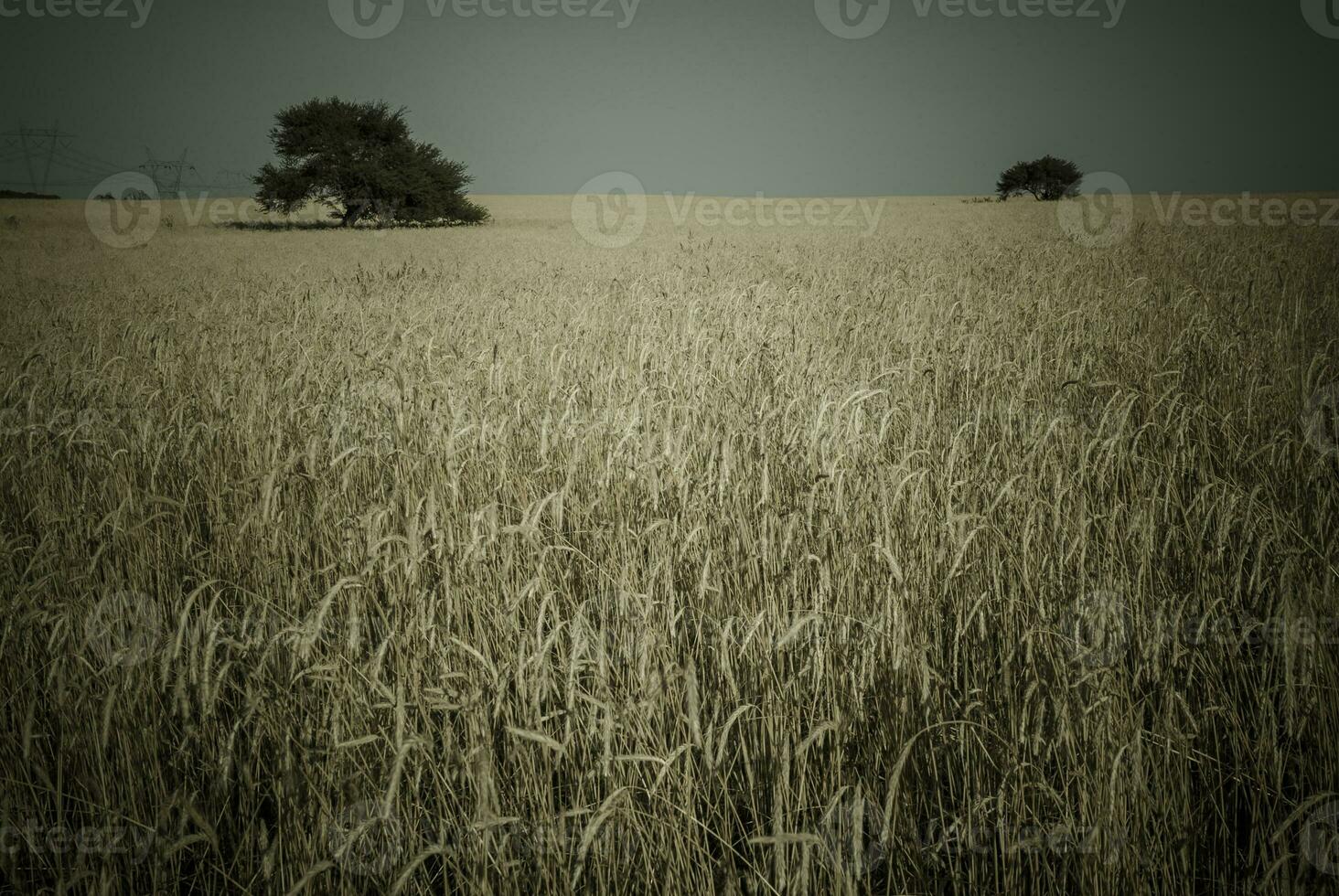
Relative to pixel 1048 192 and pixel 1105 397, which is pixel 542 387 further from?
pixel 1048 192

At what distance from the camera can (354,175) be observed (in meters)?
33.5

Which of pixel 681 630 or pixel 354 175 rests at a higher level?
pixel 354 175

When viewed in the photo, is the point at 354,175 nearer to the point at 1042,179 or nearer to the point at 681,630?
the point at 681,630

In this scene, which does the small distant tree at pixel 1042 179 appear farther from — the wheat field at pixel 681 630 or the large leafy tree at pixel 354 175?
the wheat field at pixel 681 630

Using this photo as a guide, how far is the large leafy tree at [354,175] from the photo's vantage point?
110 feet

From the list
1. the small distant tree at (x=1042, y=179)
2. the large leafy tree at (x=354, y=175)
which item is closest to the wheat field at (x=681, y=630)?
the large leafy tree at (x=354, y=175)

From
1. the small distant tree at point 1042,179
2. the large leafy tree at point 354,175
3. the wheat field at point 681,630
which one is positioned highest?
the small distant tree at point 1042,179

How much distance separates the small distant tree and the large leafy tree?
43.5m

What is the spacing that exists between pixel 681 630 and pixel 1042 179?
65.9 meters

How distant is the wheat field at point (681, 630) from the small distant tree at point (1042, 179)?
60.7m

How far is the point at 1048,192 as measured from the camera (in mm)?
54531

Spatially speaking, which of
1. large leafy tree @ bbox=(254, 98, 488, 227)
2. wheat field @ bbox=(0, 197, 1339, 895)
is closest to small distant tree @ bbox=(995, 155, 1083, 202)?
large leafy tree @ bbox=(254, 98, 488, 227)

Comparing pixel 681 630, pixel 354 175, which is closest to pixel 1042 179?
pixel 354 175

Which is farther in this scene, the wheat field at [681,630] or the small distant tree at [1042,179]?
the small distant tree at [1042,179]
